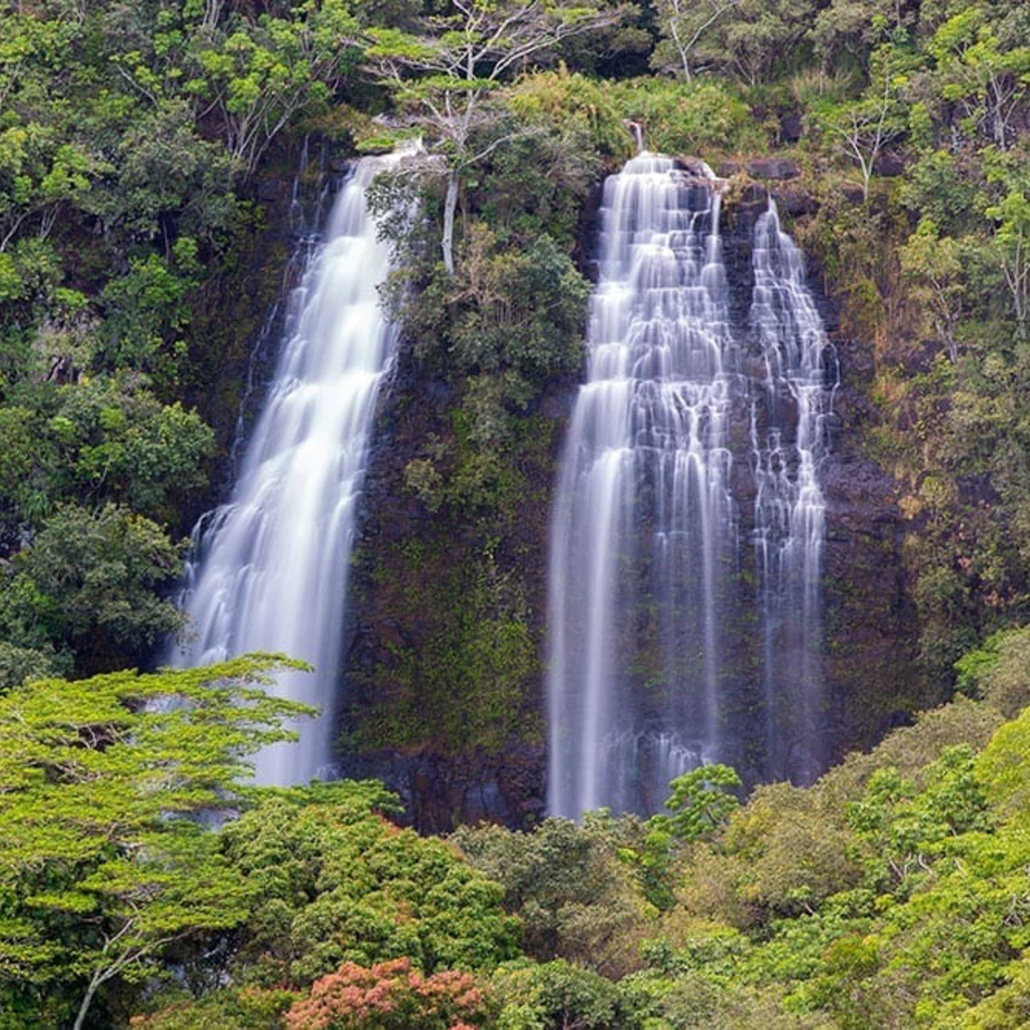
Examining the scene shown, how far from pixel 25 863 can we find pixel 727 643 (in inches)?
567

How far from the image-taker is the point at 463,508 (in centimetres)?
3042

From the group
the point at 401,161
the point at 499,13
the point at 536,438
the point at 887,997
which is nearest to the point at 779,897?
the point at 887,997

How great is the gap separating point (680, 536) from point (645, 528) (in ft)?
2.04

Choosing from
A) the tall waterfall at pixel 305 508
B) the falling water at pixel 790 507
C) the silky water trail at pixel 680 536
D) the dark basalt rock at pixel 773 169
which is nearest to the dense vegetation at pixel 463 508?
the dark basalt rock at pixel 773 169

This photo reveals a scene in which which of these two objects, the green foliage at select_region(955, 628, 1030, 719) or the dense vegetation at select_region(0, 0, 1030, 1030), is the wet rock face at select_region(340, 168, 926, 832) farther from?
the green foliage at select_region(955, 628, 1030, 719)

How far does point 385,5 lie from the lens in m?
Answer: 36.4

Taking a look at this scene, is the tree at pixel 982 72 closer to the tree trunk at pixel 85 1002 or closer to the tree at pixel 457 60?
the tree at pixel 457 60

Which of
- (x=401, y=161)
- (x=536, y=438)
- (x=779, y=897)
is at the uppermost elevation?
(x=401, y=161)

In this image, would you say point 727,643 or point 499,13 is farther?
point 499,13

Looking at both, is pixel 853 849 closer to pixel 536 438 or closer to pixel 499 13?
pixel 536 438

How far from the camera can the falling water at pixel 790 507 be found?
28422mm

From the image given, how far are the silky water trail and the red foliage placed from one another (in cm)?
1122

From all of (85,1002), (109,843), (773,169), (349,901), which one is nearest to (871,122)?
(773,169)

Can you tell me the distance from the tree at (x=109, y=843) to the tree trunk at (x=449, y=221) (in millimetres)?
12839
